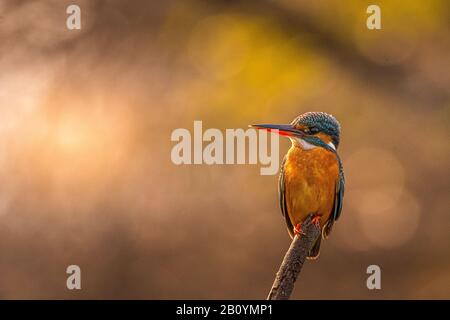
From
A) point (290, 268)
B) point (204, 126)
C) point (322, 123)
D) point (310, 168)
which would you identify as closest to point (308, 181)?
point (310, 168)

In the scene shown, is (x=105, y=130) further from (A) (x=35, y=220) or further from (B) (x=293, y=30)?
(B) (x=293, y=30)

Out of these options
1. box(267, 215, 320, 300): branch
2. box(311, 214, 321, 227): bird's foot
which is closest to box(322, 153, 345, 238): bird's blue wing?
box(311, 214, 321, 227): bird's foot

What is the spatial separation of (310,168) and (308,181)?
6cm

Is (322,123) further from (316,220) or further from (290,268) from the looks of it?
(290,268)

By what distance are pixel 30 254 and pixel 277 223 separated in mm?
1785

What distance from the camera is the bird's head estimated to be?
365 centimetres

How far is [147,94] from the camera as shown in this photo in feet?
17.5

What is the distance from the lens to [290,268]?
287cm

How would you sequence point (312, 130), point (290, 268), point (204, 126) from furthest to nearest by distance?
point (204, 126)
point (312, 130)
point (290, 268)

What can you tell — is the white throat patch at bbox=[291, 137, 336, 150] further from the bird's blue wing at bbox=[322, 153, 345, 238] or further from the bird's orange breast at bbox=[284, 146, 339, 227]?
the bird's blue wing at bbox=[322, 153, 345, 238]

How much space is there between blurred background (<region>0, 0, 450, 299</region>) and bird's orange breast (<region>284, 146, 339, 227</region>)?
0.88 metres

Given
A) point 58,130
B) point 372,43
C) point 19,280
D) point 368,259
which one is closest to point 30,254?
point 19,280

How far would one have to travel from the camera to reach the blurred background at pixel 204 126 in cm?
471

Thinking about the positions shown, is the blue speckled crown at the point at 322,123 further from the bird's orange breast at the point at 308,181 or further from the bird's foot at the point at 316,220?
the bird's foot at the point at 316,220
